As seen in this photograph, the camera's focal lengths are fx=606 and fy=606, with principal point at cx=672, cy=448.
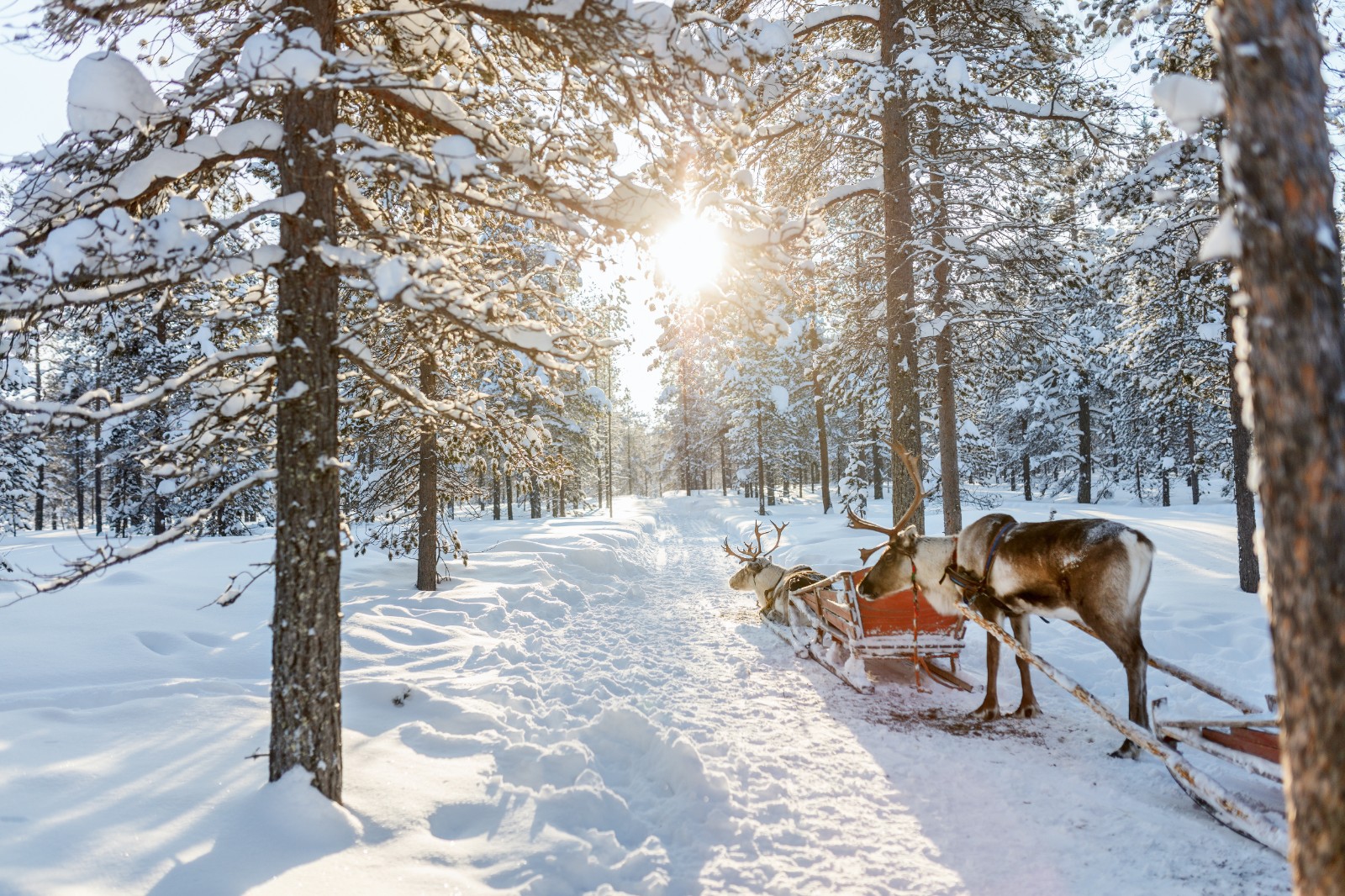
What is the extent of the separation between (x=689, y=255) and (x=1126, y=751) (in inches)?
193

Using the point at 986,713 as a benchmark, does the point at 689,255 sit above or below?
above

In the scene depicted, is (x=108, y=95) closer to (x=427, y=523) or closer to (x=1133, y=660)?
(x=1133, y=660)

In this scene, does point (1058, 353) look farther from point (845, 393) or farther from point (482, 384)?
point (482, 384)

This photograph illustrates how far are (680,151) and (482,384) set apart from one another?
859cm

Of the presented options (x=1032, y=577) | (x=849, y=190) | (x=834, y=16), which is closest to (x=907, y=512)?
(x=1032, y=577)

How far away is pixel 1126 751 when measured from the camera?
14.9 feet

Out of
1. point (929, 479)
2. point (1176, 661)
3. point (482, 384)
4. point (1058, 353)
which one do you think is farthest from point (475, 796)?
point (929, 479)

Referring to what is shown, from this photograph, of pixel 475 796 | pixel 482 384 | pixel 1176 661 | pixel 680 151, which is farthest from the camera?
pixel 482 384

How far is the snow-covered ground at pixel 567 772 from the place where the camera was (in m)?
3.17

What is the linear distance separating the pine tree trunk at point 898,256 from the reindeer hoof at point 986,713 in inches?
159

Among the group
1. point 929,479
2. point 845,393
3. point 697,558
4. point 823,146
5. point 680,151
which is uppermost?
point 823,146

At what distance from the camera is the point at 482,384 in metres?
12.1

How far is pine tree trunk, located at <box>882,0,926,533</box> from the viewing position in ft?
29.9

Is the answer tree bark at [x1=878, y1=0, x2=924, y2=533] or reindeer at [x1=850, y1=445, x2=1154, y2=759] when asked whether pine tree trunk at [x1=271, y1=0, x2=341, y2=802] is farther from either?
tree bark at [x1=878, y1=0, x2=924, y2=533]
